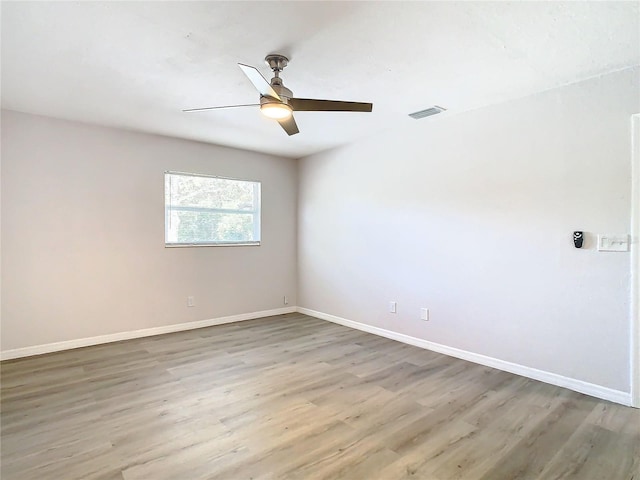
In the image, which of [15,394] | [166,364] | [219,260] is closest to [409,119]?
[219,260]

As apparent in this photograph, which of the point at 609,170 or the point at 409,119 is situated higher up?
the point at 409,119

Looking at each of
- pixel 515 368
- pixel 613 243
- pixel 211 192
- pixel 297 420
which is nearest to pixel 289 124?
pixel 297 420

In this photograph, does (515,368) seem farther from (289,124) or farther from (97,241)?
(97,241)

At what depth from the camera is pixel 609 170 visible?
2715mm

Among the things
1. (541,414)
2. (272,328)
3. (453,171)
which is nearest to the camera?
(541,414)

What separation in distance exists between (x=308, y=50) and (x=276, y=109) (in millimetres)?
450

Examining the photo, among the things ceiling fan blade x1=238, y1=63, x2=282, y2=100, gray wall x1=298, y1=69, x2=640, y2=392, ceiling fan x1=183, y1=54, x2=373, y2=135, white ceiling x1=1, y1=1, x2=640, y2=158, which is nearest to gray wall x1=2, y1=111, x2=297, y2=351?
white ceiling x1=1, y1=1, x2=640, y2=158

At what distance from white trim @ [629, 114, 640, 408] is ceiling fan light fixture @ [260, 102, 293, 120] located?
2.55 metres

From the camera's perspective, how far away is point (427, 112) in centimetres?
361

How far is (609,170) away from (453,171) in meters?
1.30

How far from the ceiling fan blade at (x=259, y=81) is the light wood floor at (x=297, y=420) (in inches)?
86.2

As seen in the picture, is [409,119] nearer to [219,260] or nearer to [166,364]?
[219,260]

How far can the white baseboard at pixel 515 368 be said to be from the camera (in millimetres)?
2688

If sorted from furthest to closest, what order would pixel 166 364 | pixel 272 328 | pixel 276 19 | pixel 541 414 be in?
pixel 272 328 → pixel 166 364 → pixel 541 414 → pixel 276 19
